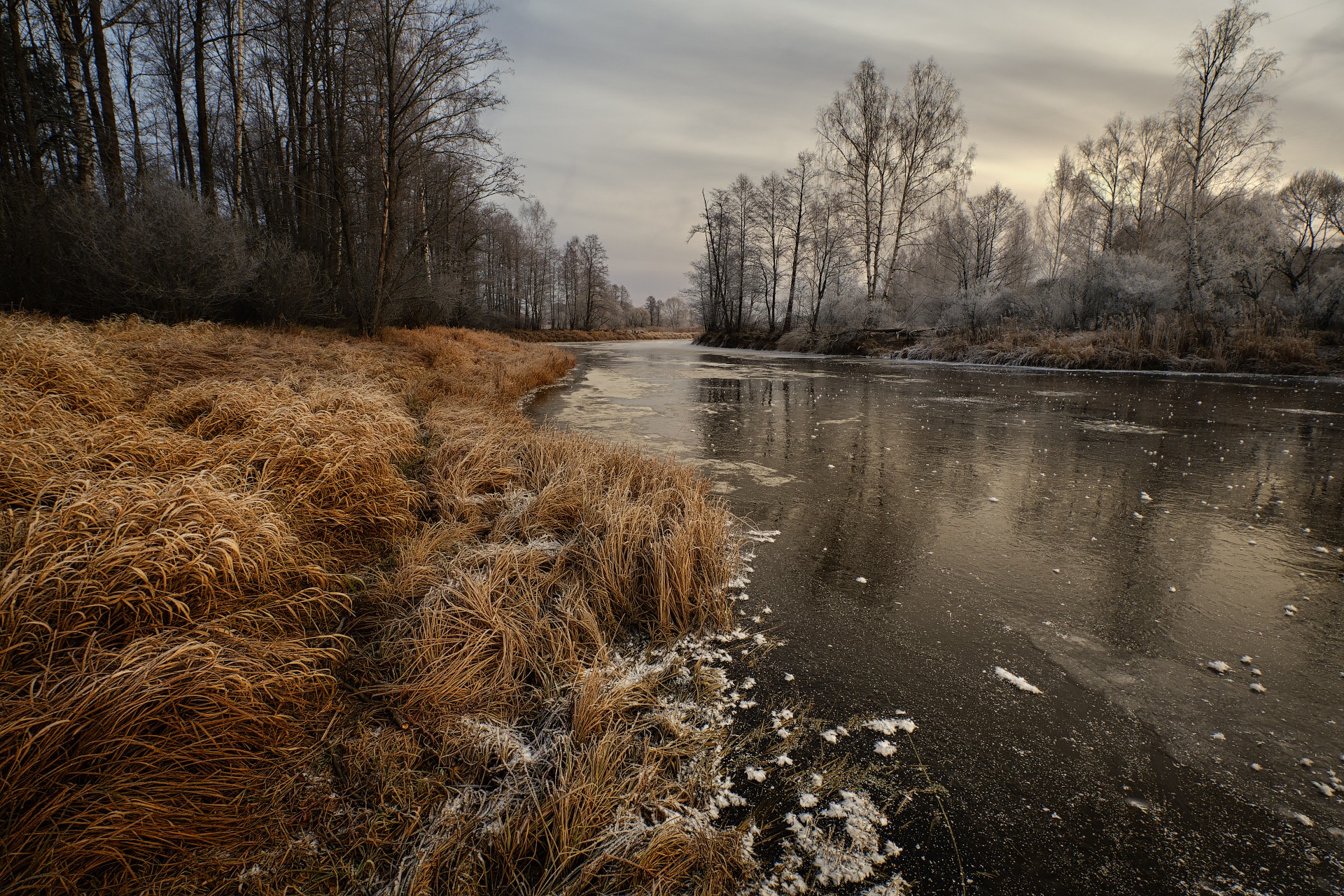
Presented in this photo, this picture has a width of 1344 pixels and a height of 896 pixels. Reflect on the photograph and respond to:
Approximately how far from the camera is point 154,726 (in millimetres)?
1744

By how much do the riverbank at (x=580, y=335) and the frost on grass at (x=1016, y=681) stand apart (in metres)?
33.5

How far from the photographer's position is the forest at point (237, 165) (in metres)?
8.73

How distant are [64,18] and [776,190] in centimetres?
2971

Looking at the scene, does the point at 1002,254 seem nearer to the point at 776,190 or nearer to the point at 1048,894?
the point at 776,190

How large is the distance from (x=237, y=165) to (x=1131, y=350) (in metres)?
29.7

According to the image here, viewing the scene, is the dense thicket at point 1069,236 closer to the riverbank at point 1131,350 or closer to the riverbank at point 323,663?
the riverbank at point 1131,350

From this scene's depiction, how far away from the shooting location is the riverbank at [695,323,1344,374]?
15602 mm

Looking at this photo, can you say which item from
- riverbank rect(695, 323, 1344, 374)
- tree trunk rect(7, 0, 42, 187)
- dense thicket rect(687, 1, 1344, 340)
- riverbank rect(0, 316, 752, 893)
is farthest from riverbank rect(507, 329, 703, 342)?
riverbank rect(0, 316, 752, 893)

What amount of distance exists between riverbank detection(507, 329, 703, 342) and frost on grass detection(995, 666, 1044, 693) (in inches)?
1319

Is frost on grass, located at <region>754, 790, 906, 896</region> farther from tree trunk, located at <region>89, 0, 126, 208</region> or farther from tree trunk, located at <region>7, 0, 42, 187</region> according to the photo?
tree trunk, located at <region>7, 0, 42, 187</region>

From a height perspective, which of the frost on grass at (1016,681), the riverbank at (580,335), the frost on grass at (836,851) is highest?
the riverbank at (580,335)

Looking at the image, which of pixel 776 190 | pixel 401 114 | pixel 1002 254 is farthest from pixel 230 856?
pixel 1002 254

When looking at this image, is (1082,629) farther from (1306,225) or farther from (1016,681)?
(1306,225)

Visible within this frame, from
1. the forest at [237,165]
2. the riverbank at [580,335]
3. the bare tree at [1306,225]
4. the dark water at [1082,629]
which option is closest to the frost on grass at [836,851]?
the dark water at [1082,629]
